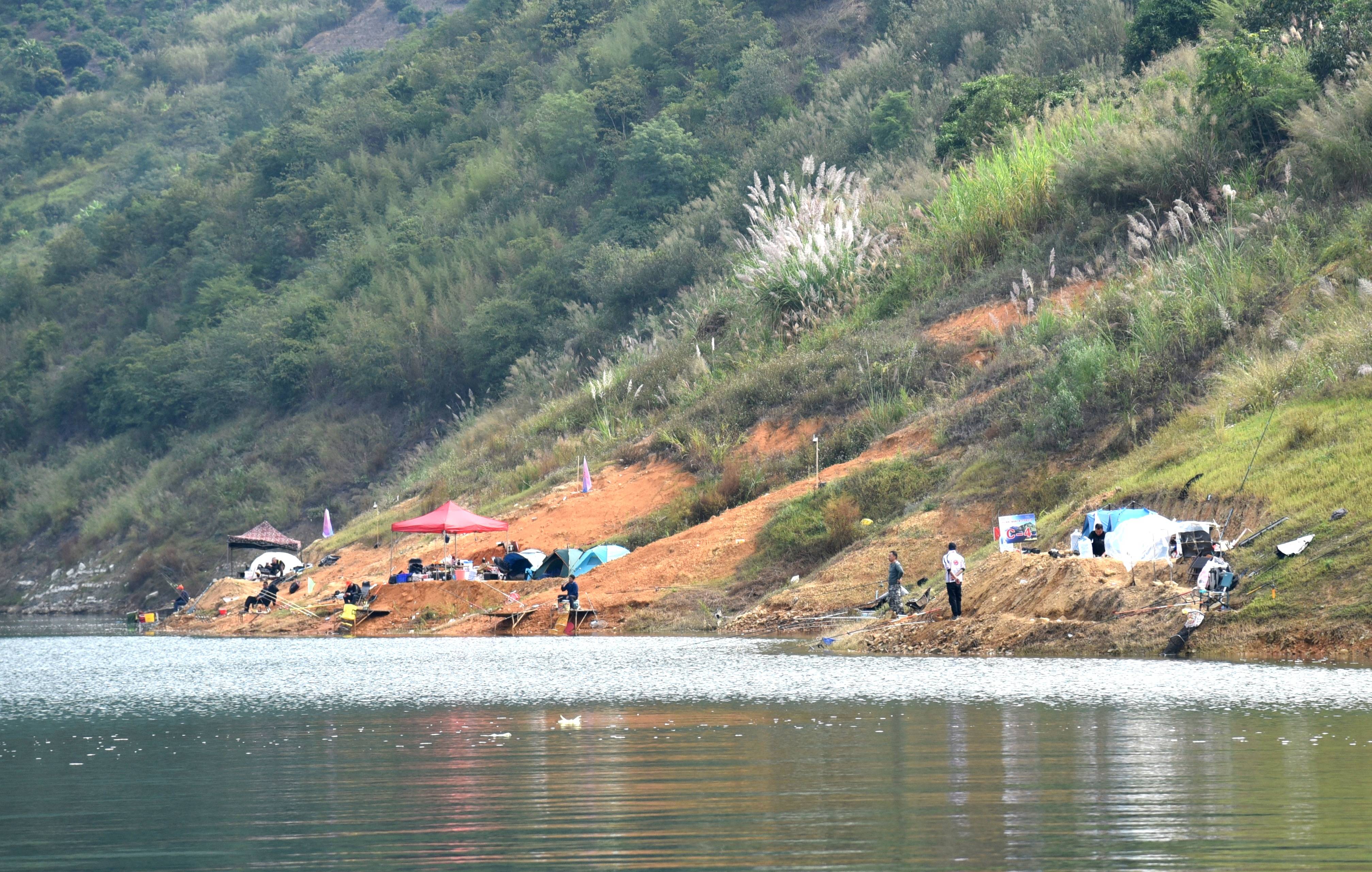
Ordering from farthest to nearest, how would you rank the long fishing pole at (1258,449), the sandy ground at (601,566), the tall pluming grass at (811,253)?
the tall pluming grass at (811,253) → the sandy ground at (601,566) → the long fishing pole at (1258,449)

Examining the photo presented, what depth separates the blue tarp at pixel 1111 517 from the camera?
2714 cm

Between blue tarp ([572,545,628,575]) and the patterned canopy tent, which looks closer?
blue tarp ([572,545,628,575])

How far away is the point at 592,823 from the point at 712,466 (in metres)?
33.1

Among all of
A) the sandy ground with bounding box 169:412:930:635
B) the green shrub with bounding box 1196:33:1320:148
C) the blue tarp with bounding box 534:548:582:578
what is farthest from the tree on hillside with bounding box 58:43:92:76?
the green shrub with bounding box 1196:33:1320:148

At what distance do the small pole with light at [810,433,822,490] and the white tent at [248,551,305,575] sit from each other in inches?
759

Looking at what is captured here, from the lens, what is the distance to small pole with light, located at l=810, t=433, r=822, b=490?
38.2m

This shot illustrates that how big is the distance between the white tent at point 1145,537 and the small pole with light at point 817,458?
11.5 m

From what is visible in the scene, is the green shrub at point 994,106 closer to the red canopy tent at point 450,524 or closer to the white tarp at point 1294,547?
the red canopy tent at point 450,524

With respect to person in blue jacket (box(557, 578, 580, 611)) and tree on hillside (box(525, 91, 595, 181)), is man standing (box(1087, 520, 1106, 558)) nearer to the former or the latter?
person in blue jacket (box(557, 578, 580, 611))

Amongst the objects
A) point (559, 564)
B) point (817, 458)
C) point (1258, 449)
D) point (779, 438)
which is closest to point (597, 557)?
point (559, 564)

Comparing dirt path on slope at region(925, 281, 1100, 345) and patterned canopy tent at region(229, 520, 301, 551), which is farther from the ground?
dirt path on slope at region(925, 281, 1100, 345)

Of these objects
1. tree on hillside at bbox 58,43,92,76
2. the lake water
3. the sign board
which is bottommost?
the lake water

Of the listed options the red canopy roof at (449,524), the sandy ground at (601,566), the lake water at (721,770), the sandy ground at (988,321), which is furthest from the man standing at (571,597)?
the sandy ground at (988,321)

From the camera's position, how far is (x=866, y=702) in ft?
58.7
